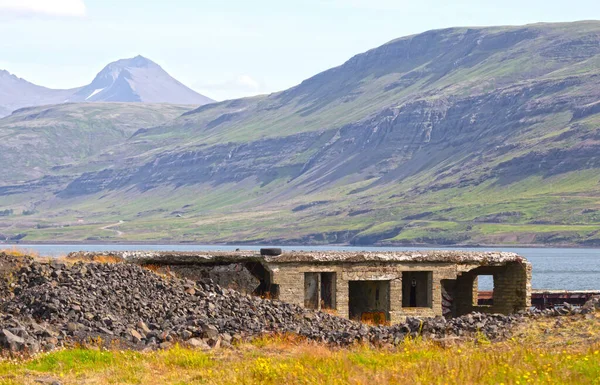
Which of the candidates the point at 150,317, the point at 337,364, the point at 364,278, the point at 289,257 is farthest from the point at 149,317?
the point at 337,364

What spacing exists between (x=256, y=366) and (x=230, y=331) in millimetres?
6930

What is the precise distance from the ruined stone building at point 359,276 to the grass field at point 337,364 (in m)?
12.8

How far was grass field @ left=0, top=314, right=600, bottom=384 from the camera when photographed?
1767 cm

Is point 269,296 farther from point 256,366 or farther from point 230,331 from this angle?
point 256,366

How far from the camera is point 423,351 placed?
2155cm

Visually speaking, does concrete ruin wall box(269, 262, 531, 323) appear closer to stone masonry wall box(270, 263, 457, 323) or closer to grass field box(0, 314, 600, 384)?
stone masonry wall box(270, 263, 457, 323)

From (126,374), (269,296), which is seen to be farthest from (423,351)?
(269,296)

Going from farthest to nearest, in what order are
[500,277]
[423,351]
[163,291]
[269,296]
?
[500,277] → [269,296] → [163,291] → [423,351]

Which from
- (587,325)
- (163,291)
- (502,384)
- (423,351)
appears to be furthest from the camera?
(163,291)

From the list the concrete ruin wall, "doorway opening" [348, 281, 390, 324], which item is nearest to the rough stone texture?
the concrete ruin wall

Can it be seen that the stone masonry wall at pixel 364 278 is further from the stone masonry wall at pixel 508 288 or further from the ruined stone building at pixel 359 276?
the stone masonry wall at pixel 508 288

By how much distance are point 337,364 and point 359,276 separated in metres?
18.5

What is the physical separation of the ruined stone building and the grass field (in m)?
12.8

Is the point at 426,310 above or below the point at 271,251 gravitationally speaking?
below
